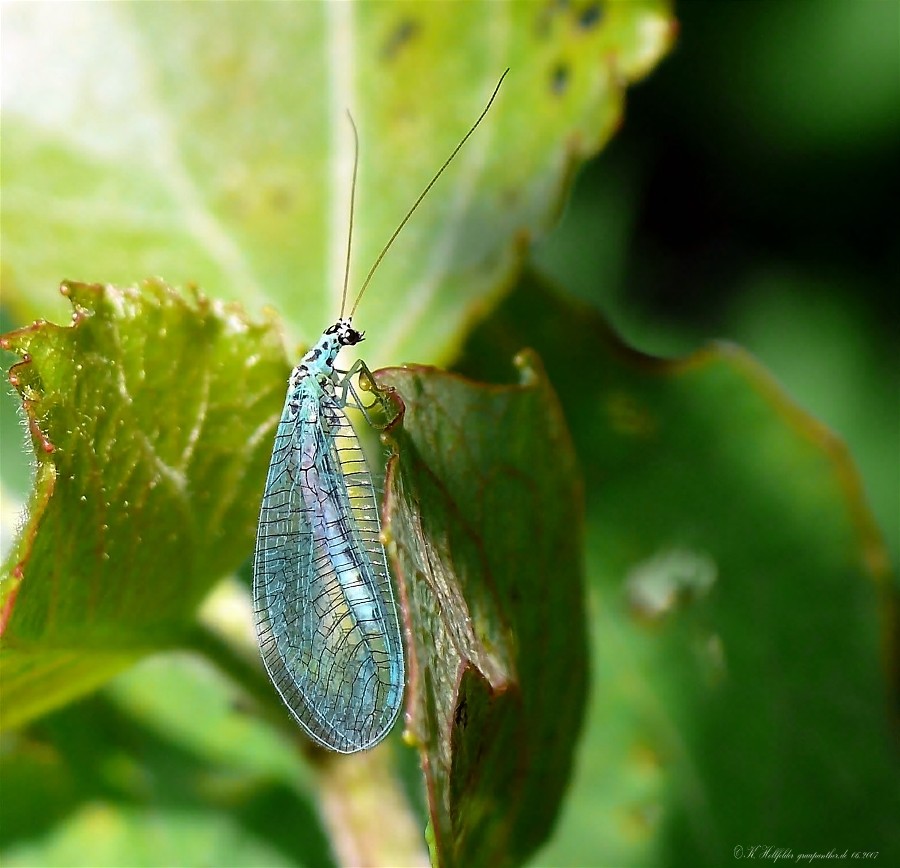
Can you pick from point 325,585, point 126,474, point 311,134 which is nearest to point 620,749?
point 325,585

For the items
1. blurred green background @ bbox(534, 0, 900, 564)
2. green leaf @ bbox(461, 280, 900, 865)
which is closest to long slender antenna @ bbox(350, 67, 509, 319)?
green leaf @ bbox(461, 280, 900, 865)

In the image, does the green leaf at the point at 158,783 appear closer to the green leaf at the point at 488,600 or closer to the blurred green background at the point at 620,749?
the blurred green background at the point at 620,749

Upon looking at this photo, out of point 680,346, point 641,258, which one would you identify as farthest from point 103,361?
point 641,258

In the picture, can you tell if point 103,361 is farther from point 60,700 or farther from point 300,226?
point 300,226

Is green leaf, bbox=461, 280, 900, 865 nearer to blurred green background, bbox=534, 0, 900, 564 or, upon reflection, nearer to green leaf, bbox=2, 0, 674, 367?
green leaf, bbox=2, 0, 674, 367

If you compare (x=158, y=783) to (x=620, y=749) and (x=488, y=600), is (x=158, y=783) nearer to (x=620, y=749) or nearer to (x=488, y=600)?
(x=620, y=749)

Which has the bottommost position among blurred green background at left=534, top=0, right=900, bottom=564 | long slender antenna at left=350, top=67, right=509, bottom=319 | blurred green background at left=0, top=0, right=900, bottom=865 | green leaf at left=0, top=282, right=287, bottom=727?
blurred green background at left=0, top=0, right=900, bottom=865
